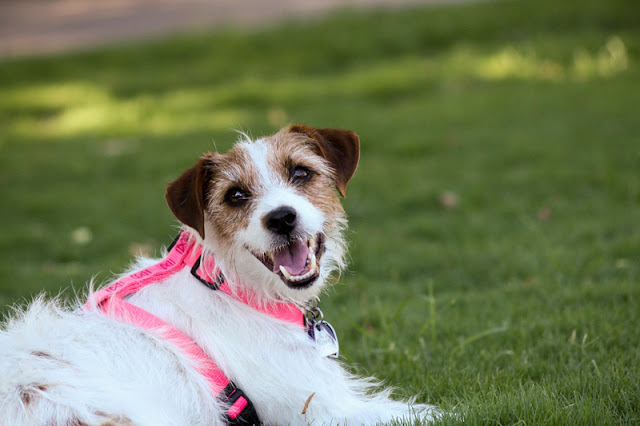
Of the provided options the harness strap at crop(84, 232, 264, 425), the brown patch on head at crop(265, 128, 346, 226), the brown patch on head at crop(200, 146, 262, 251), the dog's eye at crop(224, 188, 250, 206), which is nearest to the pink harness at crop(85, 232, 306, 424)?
the harness strap at crop(84, 232, 264, 425)

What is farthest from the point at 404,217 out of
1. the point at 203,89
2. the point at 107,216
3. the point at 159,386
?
the point at 203,89

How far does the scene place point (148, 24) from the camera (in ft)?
55.0

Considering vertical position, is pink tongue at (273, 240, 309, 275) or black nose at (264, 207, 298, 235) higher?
black nose at (264, 207, 298, 235)

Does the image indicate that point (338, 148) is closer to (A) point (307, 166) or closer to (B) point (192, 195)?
(A) point (307, 166)

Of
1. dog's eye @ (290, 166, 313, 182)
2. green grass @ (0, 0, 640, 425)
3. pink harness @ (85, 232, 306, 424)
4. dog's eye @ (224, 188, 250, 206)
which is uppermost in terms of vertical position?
dog's eye @ (290, 166, 313, 182)

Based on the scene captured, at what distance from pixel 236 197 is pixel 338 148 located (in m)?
0.71

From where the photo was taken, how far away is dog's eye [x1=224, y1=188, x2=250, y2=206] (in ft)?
10.9

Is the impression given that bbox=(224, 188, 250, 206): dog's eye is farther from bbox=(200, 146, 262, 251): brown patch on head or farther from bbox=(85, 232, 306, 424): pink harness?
bbox=(85, 232, 306, 424): pink harness

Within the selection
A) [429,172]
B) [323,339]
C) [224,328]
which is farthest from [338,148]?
[429,172]

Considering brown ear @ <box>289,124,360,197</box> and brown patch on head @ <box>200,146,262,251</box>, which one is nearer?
Answer: brown patch on head @ <box>200,146,262,251</box>

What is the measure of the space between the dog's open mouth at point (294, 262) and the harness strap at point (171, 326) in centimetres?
28

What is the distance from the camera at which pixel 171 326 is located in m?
3.03

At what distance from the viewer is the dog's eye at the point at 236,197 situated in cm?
332

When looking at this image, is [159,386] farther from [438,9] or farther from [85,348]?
[438,9]
